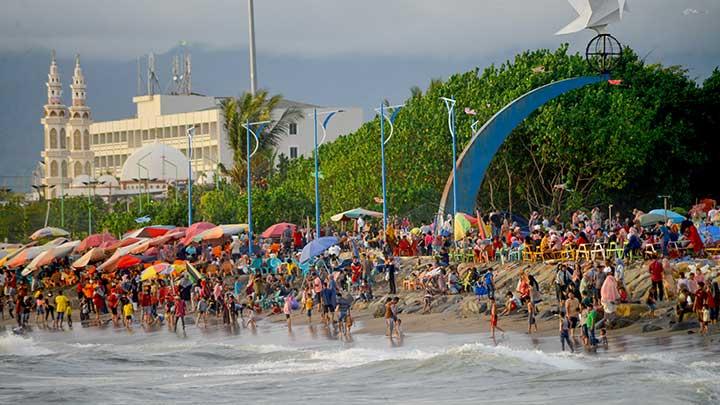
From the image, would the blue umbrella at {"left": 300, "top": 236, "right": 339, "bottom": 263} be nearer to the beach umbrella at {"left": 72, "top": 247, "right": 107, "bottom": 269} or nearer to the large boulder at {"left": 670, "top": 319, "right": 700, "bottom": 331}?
the large boulder at {"left": 670, "top": 319, "right": 700, "bottom": 331}

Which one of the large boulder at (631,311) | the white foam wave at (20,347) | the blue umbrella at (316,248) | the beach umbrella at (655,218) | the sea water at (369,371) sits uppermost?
the beach umbrella at (655,218)

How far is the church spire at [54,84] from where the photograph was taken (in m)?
145

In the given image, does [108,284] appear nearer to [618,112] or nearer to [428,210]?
[428,210]

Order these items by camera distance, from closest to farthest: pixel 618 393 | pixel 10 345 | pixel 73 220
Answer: pixel 618 393 → pixel 10 345 → pixel 73 220

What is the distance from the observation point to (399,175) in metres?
57.4

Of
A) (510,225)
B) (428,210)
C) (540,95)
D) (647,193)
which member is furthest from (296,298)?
(647,193)

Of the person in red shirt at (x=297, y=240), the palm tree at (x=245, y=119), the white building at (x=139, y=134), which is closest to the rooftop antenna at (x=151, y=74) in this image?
the white building at (x=139, y=134)

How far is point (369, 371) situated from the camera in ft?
85.9

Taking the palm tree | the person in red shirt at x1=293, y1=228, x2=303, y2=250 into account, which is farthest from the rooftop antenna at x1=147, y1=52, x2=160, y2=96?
the person in red shirt at x1=293, y1=228, x2=303, y2=250

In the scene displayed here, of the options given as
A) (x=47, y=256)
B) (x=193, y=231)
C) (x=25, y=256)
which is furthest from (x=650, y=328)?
(x=25, y=256)

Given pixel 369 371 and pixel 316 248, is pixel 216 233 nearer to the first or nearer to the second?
pixel 316 248

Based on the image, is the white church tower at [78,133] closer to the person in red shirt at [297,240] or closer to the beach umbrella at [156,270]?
the person in red shirt at [297,240]

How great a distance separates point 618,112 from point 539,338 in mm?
26069

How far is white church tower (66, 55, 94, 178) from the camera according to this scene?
144 metres
